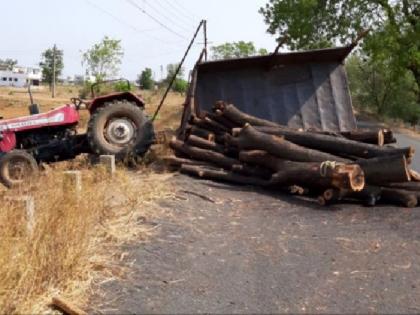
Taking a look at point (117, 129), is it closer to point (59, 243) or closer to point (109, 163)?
point (109, 163)

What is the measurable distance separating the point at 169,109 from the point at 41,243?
97.9 feet

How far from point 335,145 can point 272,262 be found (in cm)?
401

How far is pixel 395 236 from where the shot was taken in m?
6.91

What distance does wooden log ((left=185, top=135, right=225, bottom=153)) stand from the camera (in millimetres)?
10914

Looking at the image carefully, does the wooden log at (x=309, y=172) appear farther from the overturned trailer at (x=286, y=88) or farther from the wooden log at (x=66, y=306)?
the wooden log at (x=66, y=306)

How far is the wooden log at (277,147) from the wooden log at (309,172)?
123 mm

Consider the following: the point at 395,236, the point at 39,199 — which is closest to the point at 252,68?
the point at 395,236

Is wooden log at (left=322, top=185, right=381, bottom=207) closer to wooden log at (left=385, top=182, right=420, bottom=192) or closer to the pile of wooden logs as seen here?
A: the pile of wooden logs

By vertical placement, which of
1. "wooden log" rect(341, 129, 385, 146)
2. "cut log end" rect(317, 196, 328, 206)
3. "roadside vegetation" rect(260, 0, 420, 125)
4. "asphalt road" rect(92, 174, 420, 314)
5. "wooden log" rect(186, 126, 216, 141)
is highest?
"roadside vegetation" rect(260, 0, 420, 125)

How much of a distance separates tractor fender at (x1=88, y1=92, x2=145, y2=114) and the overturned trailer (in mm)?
1151

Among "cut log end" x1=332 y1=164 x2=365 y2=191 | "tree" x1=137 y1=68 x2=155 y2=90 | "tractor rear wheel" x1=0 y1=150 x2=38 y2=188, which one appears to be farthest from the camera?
"tree" x1=137 y1=68 x2=155 y2=90

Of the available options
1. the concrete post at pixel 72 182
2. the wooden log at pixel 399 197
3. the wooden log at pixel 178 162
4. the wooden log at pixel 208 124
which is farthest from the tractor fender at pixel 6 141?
the wooden log at pixel 399 197

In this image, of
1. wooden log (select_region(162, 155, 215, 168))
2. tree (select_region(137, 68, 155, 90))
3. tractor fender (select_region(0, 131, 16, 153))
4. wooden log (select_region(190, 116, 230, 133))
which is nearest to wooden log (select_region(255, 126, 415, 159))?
wooden log (select_region(190, 116, 230, 133))

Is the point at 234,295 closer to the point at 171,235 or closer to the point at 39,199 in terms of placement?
the point at 171,235
